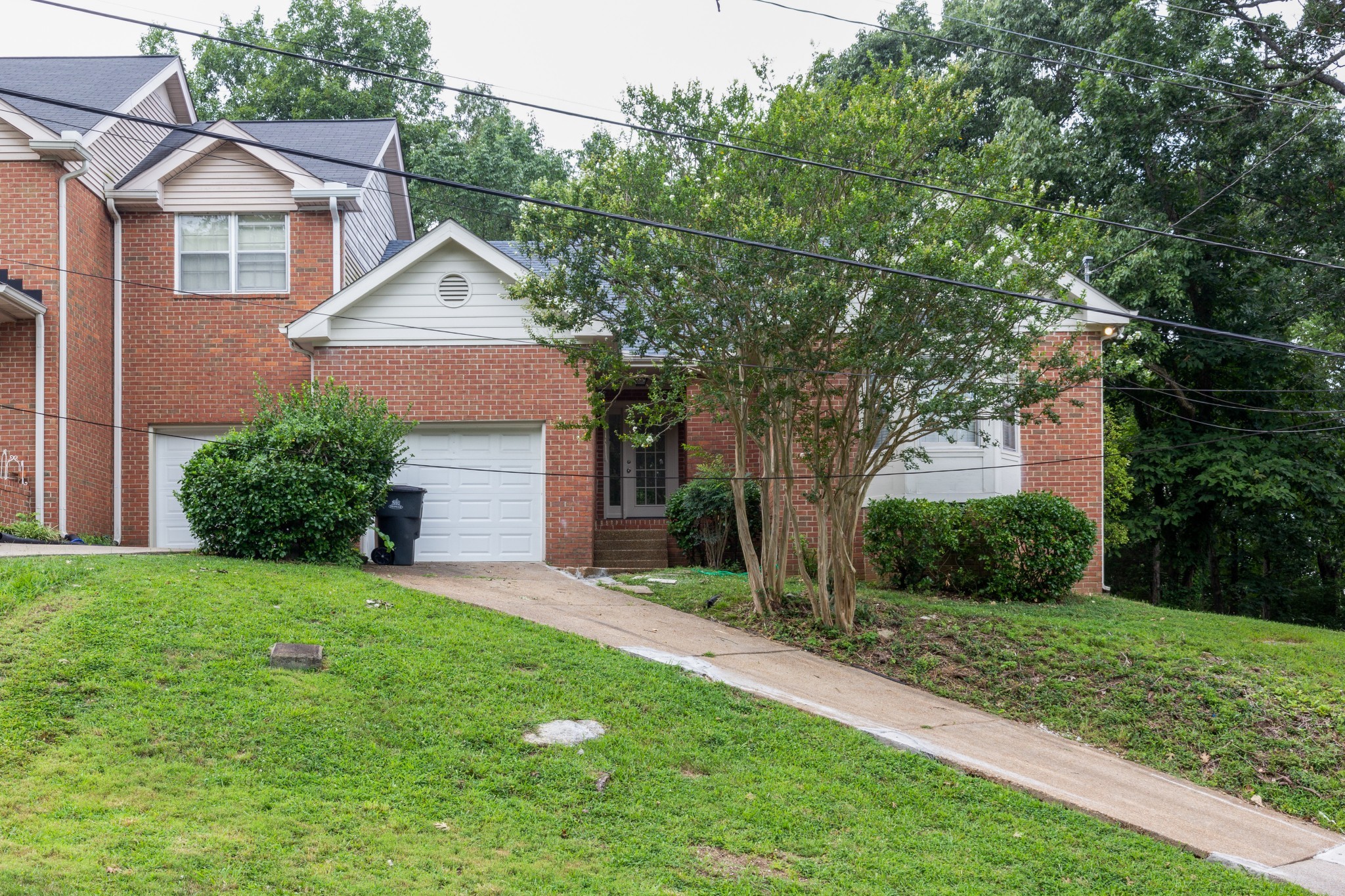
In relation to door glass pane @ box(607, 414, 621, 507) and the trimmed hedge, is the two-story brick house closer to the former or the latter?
the trimmed hedge

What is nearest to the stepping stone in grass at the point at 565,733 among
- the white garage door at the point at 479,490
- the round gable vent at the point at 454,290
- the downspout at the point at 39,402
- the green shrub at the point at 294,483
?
the green shrub at the point at 294,483

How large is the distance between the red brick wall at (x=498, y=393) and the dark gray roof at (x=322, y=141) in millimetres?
3147

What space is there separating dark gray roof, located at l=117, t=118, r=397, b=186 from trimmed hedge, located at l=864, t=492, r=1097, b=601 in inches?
379

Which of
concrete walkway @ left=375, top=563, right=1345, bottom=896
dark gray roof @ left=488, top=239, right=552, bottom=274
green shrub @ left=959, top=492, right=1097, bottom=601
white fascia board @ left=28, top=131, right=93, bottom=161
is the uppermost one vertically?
white fascia board @ left=28, top=131, right=93, bottom=161

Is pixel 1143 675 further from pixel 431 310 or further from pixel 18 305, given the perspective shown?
pixel 18 305

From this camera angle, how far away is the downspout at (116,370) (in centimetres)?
1564

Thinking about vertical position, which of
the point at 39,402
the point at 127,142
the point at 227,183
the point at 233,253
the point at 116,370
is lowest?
the point at 39,402

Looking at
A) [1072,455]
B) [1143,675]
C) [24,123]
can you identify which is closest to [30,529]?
[24,123]

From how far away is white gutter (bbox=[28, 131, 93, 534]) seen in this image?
14.1m

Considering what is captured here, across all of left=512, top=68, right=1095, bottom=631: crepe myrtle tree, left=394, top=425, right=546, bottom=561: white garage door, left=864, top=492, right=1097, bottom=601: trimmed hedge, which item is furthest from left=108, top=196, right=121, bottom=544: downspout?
left=864, top=492, right=1097, bottom=601: trimmed hedge

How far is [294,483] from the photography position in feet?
38.9

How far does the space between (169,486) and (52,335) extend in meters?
2.78

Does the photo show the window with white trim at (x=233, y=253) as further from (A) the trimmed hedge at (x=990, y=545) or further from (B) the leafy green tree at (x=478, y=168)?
(B) the leafy green tree at (x=478, y=168)

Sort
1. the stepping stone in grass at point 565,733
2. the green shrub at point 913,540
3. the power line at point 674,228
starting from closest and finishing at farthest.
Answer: the power line at point 674,228
the stepping stone in grass at point 565,733
the green shrub at point 913,540
